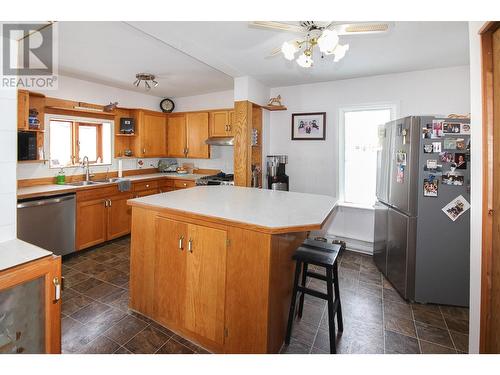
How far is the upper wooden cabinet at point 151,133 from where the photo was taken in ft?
14.8

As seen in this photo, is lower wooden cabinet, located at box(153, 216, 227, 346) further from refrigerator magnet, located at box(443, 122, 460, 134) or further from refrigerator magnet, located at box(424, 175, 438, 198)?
refrigerator magnet, located at box(443, 122, 460, 134)

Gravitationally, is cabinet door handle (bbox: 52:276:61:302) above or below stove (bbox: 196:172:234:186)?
below

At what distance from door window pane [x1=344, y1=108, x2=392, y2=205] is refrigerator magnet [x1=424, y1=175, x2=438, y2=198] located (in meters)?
1.30

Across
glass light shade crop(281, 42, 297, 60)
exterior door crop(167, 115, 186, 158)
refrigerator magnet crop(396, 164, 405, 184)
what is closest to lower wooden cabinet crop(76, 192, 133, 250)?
exterior door crop(167, 115, 186, 158)

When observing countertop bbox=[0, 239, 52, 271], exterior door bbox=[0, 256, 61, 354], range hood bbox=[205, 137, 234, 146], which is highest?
range hood bbox=[205, 137, 234, 146]

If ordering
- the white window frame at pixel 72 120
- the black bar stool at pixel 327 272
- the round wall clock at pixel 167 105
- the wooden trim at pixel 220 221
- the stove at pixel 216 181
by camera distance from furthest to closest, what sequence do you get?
the round wall clock at pixel 167 105 < the stove at pixel 216 181 < the white window frame at pixel 72 120 < the black bar stool at pixel 327 272 < the wooden trim at pixel 220 221

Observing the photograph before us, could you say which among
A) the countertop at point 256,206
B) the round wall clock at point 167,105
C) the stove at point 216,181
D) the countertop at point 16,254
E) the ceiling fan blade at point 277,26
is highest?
the round wall clock at point 167,105

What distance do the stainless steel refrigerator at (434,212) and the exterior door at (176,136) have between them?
3.60 m

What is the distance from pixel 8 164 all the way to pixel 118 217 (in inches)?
104

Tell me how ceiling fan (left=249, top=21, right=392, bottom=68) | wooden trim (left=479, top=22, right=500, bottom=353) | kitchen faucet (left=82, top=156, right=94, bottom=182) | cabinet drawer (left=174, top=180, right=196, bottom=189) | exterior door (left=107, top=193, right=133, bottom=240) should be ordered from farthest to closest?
cabinet drawer (left=174, top=180, right=196, bottom=189) < kitchen faucet (left=82, top=156, right=94, bottom=182) < exterior door (left=107, top=193, right=133, bottom=240) < ceiling fan (left=249, top=21, right=392, bottom=68) < wooden trim (left=479, top=22, right=500, bottom=353)

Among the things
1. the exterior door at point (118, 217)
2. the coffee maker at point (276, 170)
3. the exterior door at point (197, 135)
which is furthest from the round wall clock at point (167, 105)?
the coffee maker at point (276, 170)

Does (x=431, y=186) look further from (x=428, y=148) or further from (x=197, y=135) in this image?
(x=197, y=135)

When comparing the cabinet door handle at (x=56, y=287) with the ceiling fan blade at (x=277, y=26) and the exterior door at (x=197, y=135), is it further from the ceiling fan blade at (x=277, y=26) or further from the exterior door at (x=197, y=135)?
the exterior door at (x=197, y=135)

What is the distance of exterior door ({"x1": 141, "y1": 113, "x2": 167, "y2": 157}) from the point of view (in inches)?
181
